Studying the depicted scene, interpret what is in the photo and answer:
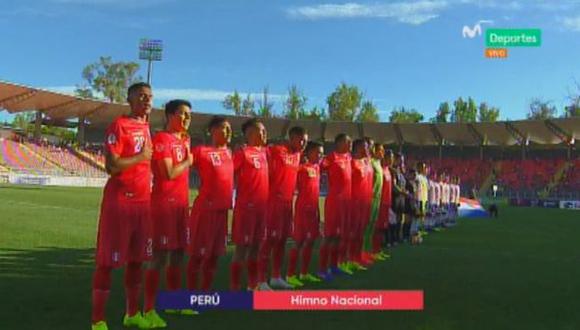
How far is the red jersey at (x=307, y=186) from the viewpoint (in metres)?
8.12

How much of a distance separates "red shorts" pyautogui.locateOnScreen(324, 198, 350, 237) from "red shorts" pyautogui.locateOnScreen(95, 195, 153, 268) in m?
3.90

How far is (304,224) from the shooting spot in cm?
804

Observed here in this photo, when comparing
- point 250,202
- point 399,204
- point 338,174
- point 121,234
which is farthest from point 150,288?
point 399,204

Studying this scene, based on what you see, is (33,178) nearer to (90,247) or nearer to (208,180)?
(90,247)

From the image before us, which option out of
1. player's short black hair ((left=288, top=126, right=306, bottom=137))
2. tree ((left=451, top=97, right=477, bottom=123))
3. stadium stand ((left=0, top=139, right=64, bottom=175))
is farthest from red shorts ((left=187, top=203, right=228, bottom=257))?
tree ((left=451, top=97, right=477, bottom=123))

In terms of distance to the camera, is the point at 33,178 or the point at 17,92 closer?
the point at 33,178

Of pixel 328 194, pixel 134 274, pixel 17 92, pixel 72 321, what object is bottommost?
pixel 72 321

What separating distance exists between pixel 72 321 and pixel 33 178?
41.1 metres

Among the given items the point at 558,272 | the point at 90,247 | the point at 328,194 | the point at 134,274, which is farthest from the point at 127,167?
the point at 558,272

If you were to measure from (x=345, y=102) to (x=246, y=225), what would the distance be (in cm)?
8015

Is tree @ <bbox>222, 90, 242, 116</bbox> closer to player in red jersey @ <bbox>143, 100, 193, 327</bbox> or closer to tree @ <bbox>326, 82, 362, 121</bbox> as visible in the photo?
tree @ <bbox>326, 82, 362, 121</bbox>

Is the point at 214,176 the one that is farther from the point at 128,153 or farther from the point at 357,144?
the point at 357,144

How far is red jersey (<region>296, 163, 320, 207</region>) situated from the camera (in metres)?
8.12

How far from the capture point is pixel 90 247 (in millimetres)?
10969
